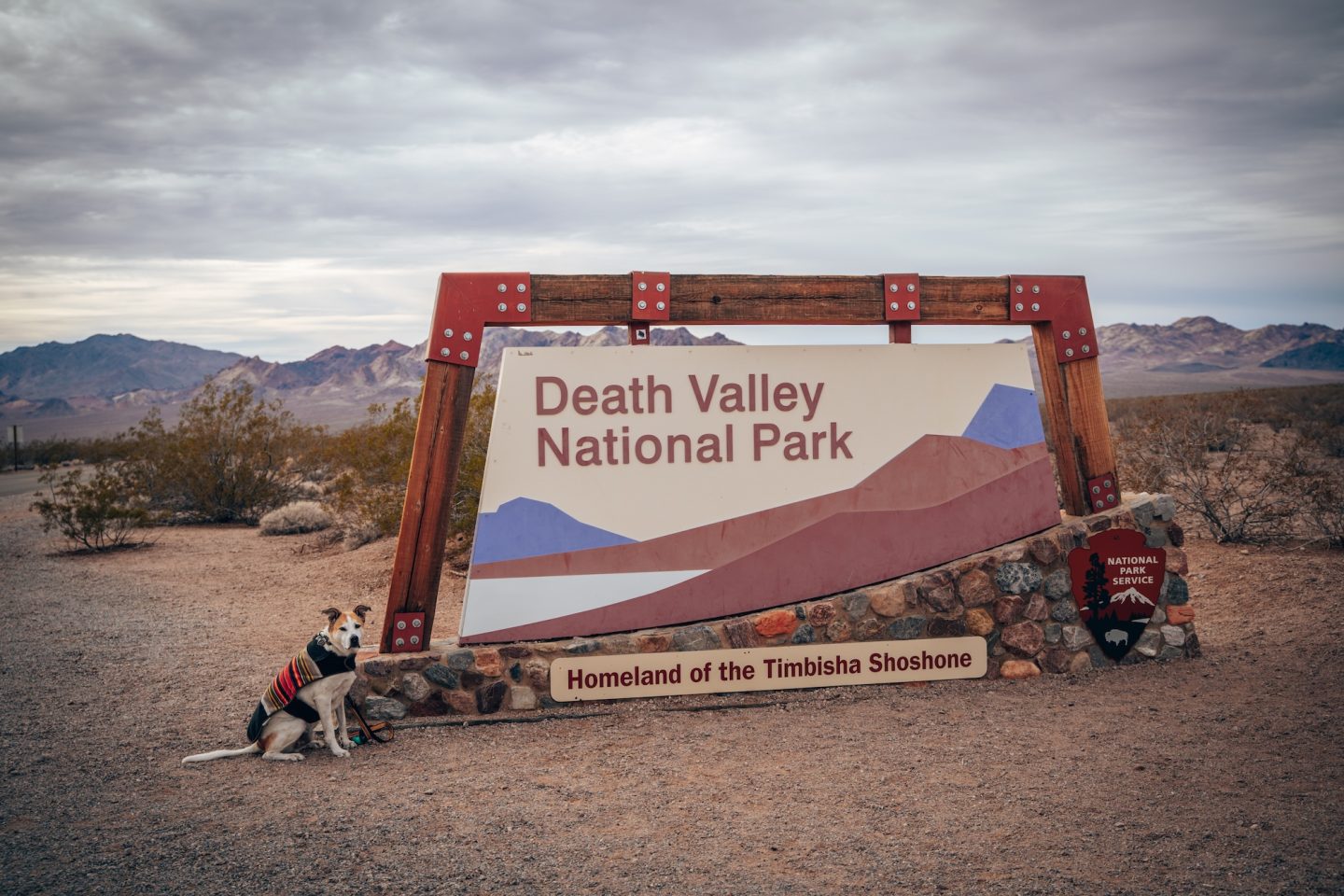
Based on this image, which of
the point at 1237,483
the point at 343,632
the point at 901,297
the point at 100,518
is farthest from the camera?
the point at 100,518

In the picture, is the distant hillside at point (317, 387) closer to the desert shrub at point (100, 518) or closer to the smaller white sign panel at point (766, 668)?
the desert shrub at point (100, 518)

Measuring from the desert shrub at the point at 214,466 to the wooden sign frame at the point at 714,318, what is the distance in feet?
40.2

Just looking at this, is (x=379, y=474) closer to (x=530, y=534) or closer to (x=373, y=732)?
(x=530, y=534)

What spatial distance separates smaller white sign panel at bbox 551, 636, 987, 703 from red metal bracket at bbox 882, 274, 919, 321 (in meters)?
2.20

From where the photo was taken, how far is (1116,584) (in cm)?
696

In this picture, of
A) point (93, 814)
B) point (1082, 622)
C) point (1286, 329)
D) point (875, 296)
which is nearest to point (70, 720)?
point (93, 814)

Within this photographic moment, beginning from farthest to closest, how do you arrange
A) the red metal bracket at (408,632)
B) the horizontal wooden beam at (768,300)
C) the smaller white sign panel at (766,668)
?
the horizontal wooden beam at (768,300)
the smaller white sign panel at (766,668)
the red metal bracket at (408,632)

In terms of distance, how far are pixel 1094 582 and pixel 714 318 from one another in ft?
10.5

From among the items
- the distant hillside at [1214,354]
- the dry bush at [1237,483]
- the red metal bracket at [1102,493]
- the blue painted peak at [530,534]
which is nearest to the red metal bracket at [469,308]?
the blue painted peak at [530,534]

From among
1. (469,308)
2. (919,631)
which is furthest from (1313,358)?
(469,308)

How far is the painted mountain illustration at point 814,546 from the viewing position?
632 cm

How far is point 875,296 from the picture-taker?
A: 6859 mm

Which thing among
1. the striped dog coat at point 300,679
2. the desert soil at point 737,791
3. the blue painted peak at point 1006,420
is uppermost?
the blue painted peak at point 1006,420

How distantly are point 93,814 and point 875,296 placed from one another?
5.48 metres
